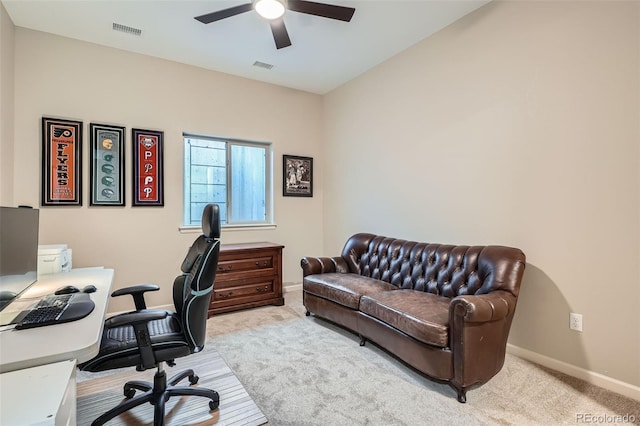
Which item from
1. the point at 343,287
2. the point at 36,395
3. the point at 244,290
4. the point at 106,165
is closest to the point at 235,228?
the point at 244,290

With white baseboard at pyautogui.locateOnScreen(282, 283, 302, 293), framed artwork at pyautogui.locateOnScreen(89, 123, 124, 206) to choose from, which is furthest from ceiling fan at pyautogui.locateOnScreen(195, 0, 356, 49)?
white baseboard at pyautogui.locateOnScreen(282, 283, 302, 293)

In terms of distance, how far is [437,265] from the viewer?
2795 mm

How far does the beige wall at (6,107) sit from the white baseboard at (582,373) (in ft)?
15.2

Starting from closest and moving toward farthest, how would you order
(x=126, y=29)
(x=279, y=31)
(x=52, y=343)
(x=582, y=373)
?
(x=52, y=343) → (x=582, y=373) → (x=279, y=31) → (x=126, y=29)

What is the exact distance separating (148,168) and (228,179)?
998mm

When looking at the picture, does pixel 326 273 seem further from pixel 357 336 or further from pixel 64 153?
pixel 64 153

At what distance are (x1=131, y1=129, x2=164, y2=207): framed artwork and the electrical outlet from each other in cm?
414

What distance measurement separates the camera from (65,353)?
107 cm

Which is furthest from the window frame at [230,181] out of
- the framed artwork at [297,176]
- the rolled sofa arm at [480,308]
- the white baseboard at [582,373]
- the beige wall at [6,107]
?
the white baseboard at [582,373]

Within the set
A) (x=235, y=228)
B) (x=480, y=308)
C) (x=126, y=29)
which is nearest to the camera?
(x=480, y=308)

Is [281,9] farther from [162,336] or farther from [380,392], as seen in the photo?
[380,392]

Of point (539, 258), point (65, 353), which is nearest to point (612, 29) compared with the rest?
point (539, 258)

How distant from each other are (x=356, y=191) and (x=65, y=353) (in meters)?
3.63

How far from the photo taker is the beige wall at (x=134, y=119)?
120 inches
